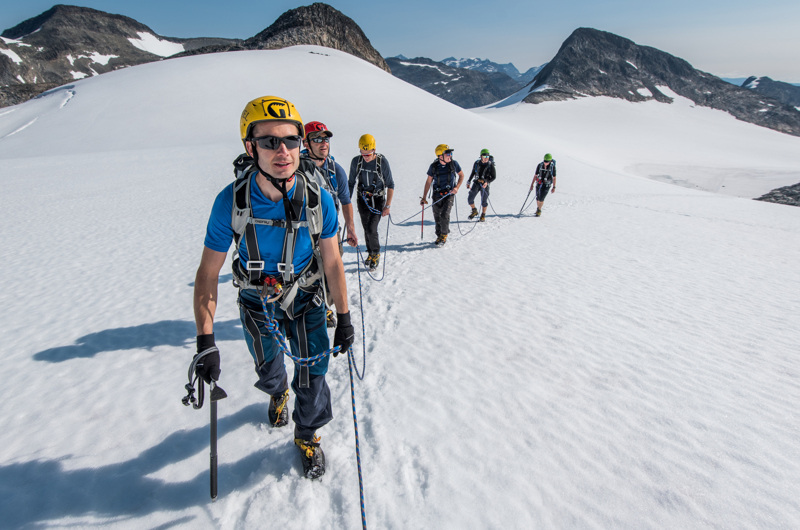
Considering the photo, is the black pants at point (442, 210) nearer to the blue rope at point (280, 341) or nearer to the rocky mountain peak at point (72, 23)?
the blue rope at point (280, 341)

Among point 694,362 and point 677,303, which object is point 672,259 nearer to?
point 677,303

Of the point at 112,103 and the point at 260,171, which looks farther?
the point at 112,103

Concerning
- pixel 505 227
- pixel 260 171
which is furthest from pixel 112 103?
pixel 260 171

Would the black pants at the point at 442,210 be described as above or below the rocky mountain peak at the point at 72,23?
below

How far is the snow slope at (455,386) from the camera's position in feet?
9.36

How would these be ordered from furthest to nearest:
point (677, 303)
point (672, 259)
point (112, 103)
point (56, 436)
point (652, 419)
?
point (112, 103), point (672, 259), point (677, 303), point (652, 419), point (56, 436)

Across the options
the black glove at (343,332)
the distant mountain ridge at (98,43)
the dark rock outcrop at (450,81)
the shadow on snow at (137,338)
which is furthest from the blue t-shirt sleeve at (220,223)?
the dark rock outcrop at (450,81)

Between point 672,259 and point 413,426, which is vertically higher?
point 672,259

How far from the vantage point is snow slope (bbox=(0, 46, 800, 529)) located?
2852 millimetres

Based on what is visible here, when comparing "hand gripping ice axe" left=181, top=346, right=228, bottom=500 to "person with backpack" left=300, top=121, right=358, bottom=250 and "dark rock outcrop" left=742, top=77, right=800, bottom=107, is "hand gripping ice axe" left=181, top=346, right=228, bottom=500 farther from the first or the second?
"dark rock outcrop" left=742, top=77, right=800, bottom=107

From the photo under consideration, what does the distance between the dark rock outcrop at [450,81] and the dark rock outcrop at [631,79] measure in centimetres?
5353

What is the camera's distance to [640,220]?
43.5ft

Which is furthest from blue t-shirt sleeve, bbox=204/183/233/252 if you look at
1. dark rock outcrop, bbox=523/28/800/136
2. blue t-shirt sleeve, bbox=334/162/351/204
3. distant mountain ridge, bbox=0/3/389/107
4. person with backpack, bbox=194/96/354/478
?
dark rock outcrop, bbox=523/28/800/136

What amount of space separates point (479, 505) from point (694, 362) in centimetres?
380
